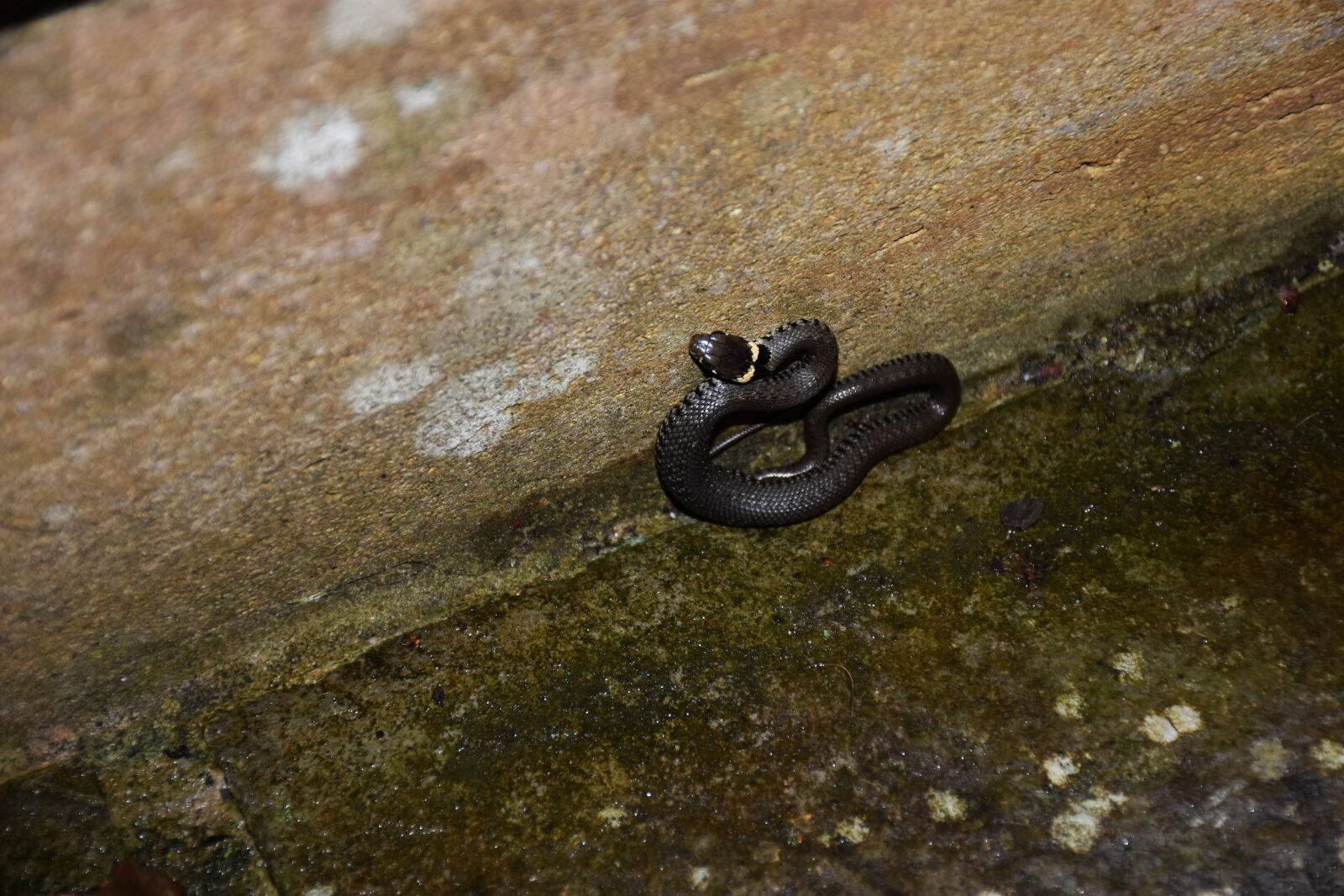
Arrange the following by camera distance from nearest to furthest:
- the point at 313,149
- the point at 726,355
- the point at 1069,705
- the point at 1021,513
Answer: the point at 313,149
the point at 1069,705
the point at 726,355
the point at 1021,513

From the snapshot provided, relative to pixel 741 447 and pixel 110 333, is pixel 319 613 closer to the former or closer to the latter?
pixel 110 333

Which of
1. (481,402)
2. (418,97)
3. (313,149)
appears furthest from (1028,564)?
(313,149)

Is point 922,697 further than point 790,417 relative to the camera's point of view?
No

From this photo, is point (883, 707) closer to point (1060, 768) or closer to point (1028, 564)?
point (1060, 768)

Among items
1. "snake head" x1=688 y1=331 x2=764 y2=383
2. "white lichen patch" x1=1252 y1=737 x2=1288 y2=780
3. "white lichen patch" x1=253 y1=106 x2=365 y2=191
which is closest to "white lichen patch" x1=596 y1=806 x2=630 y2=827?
"snake head" x1=688 y1=331 x2=764 y2=383

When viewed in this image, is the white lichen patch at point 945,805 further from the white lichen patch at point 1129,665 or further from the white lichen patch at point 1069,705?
the white lichen patch at point 1129,665

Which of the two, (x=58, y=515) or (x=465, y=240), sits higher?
(x=465, y=240)

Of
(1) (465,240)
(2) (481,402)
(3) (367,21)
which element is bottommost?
(2) (481,402)

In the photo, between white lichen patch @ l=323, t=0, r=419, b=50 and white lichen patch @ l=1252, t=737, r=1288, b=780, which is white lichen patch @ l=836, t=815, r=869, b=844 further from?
A: white lichen patch @ l=323, t=0, r=419, b=50
